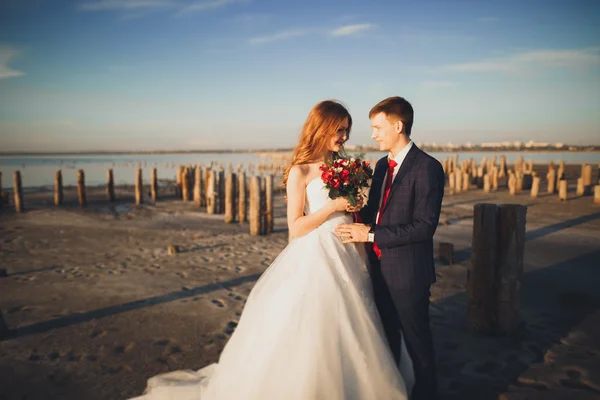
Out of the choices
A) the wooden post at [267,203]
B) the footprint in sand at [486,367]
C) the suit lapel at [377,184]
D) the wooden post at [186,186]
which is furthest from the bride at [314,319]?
the wooden post at [186,186]

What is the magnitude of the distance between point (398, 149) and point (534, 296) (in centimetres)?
457

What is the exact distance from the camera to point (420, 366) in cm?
320

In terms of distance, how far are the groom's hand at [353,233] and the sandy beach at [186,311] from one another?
1.81 meters

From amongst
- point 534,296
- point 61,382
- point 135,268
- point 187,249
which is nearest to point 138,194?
point 187,249

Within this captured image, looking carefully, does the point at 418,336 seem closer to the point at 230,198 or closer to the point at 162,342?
the point at 162,342

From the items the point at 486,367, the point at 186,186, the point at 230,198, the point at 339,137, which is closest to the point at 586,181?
the point at 230,198

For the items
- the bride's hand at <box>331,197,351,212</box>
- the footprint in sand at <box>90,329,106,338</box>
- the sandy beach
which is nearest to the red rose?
the bride's hand at <box>331,197,351,212</box>

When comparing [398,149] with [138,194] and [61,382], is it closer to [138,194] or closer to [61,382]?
[61,382]

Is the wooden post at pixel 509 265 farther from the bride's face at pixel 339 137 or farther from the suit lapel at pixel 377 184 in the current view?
the bride's face at pixel 339 137

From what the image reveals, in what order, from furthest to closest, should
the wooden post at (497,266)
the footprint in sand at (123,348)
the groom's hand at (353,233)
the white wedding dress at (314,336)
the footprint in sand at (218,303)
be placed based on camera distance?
the footprint in sand at (218,303) → the footprint in sand at (123,348) → the wooden post at (497,266) → the groom's hand at (353,233) → the white wedding dress at (314,336)

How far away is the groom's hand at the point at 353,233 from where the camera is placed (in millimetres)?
3174

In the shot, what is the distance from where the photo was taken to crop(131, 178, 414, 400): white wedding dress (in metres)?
2.83

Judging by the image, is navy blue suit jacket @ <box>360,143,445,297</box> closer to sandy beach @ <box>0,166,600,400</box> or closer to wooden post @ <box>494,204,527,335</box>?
sandy beach @ <box>0,166,600,400</box>

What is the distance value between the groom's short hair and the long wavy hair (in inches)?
12.1
